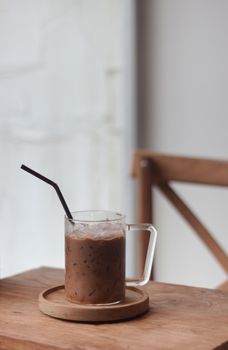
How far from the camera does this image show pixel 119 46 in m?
2.96

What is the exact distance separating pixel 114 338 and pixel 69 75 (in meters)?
1.71

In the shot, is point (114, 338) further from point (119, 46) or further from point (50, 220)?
point (119, 46)

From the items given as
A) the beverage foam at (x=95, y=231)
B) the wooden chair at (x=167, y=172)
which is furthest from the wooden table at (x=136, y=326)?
the wooden chair at (x=167, y=172)

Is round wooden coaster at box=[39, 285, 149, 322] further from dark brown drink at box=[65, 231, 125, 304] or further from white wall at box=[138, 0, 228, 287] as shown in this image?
white wall at box=[138, 0, 228, 287]

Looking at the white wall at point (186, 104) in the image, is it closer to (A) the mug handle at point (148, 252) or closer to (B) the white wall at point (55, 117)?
(B) the white wall at point (55, 117)

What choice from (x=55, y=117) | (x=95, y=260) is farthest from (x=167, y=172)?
(x=95, y=260)

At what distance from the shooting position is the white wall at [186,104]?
2826mm

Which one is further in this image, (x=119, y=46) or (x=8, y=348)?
(x=119, y=46)

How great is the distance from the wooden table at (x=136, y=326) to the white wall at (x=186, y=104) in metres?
1.49

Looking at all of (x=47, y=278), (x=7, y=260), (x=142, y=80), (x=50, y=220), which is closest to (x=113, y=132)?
(x=142, y=80)

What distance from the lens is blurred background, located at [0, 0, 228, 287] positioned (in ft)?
8.16

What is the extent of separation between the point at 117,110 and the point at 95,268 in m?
1.82

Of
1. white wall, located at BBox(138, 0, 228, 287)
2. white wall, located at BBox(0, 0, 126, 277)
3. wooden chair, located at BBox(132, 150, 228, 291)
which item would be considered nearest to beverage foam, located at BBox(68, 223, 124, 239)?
wooden chair, located at BBox(132, 150, 228, 291)

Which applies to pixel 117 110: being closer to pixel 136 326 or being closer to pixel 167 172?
pixel 167 172
